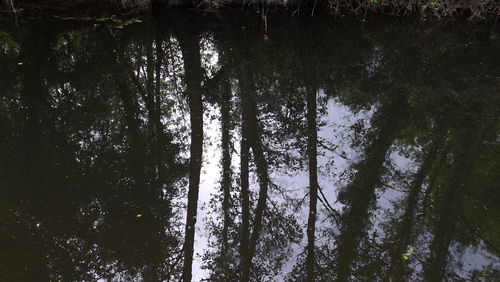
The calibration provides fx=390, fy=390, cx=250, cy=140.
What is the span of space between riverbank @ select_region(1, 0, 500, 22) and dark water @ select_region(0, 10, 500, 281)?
1063 millimetres

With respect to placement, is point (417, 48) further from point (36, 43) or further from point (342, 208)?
point (36, 43)

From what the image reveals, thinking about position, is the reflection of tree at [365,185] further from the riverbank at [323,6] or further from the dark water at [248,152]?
the riverbank at [323,6]

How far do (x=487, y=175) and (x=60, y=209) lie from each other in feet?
23.1

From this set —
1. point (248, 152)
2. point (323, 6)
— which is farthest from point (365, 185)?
point (323, 6)

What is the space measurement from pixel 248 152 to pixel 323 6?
9.21 metres

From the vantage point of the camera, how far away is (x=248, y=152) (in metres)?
7.54

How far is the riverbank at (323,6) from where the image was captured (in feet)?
43.4

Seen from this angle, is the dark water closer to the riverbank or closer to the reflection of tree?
the reflection of tree

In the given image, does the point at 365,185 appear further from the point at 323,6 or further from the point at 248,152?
the point at 323,6

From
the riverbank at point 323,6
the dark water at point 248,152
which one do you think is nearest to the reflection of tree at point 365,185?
the dark water at point 248,152

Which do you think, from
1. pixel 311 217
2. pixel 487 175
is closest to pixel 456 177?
pixel 487 175

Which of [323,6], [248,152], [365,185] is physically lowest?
[365,185]

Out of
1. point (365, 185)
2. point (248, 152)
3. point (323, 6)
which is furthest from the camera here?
point (323, 6)

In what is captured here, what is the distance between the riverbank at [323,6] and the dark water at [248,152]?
1063mm
